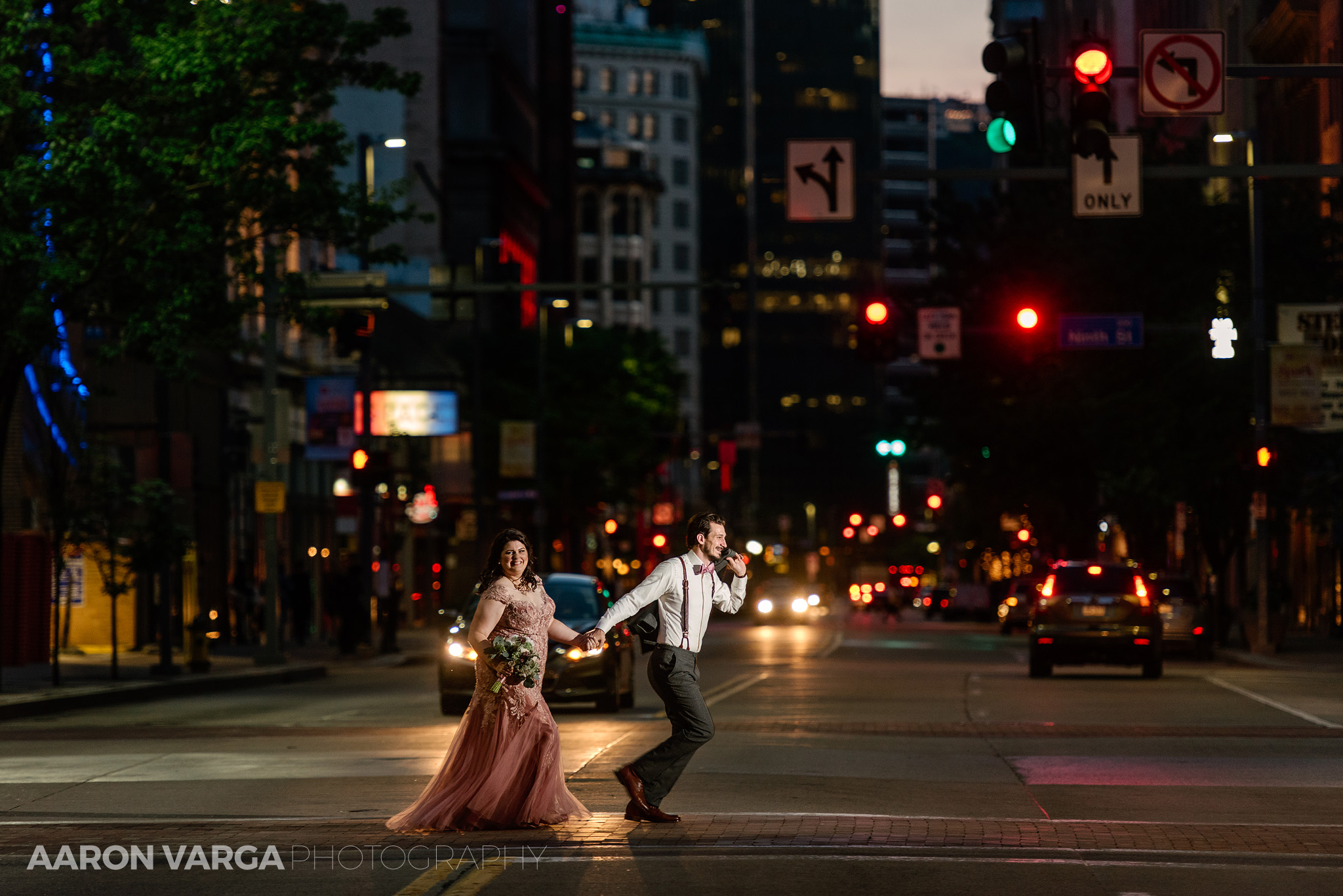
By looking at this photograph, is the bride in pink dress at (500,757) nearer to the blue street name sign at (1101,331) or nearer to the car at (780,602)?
the blue street name sign at (1101,331)

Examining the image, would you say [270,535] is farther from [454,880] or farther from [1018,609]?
[1018,609]

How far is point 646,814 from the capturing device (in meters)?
12.3

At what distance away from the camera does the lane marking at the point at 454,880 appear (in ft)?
32.5

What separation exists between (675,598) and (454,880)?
8.49ft

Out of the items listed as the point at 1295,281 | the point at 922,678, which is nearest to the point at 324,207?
the point at 922,678

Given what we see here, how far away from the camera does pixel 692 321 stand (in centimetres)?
18238

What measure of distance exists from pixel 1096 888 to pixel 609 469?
66.8 metres

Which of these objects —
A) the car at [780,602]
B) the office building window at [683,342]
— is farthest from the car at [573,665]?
the office building window at [683,342]

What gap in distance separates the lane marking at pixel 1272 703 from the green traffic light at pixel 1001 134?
23.8ft

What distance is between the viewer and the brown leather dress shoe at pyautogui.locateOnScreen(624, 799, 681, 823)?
12.3 metres

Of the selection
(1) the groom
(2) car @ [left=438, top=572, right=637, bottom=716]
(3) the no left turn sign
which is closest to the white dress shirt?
(1) the groom

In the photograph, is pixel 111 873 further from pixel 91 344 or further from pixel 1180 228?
pixel 1180 228

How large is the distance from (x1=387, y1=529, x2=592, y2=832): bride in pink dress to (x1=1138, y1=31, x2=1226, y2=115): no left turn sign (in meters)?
9.21

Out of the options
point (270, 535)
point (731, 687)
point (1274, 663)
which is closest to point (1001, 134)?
point (731, 687)
